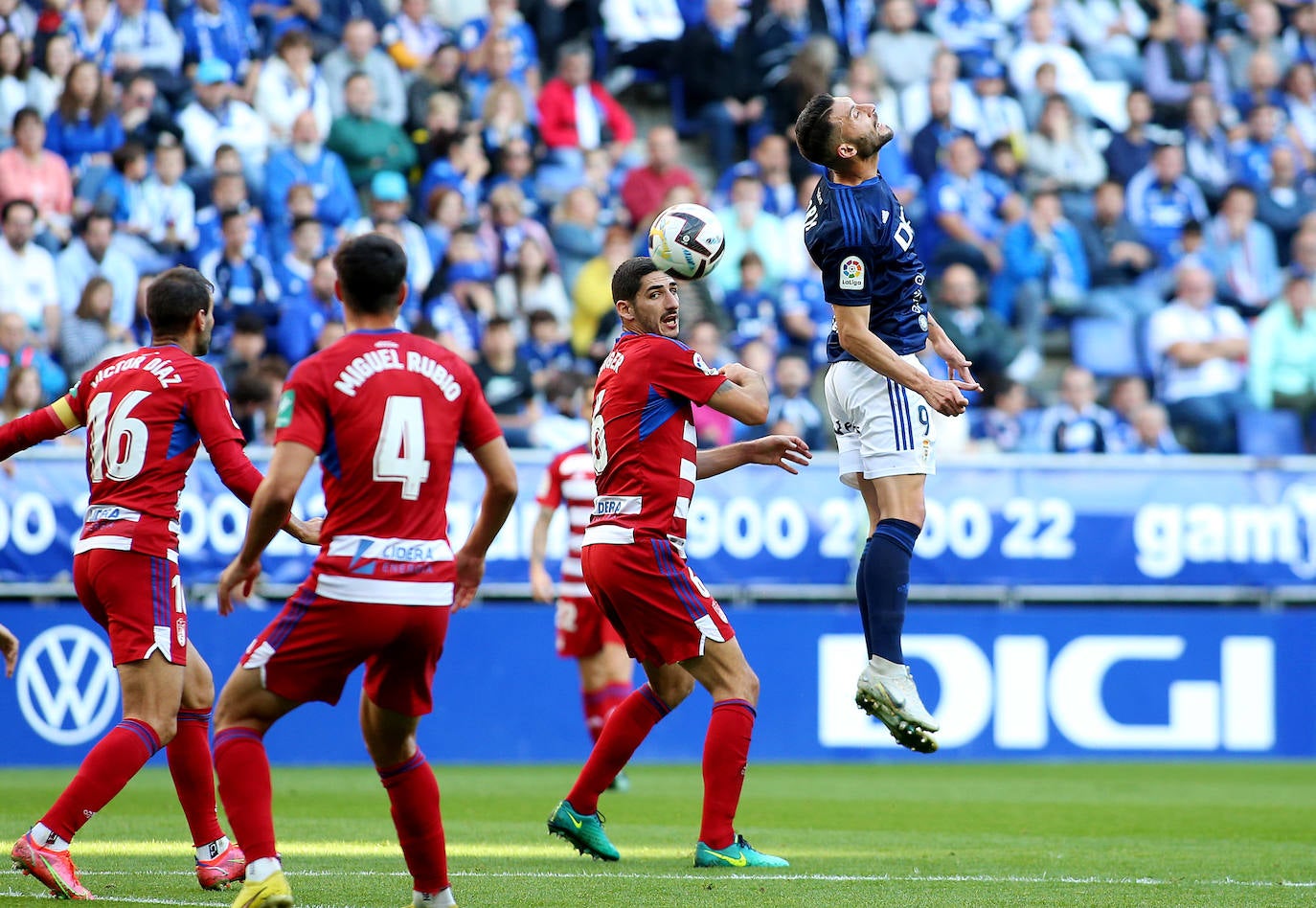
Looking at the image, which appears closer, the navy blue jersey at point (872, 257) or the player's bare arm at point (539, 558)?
the navy blue jersey at point (872, 257)

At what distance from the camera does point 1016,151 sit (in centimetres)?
1859

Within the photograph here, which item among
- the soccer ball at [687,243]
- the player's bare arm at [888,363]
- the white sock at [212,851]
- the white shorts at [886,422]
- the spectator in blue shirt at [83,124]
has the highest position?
the spectator in blue shirt at [83,124]

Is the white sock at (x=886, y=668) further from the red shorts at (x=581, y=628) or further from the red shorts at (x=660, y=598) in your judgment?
the red shorts at (x=581, y=628)

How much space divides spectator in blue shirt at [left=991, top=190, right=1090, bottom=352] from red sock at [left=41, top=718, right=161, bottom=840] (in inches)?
458

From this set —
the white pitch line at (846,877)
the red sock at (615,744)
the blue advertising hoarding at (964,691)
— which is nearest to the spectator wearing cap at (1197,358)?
the blue advertising hoarding at (964,691)

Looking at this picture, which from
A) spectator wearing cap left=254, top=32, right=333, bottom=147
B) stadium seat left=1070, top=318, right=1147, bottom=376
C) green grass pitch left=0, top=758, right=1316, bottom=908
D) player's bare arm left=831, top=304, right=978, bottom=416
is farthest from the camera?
stadium seat left=1070, top=318, right=1147, bottom=376

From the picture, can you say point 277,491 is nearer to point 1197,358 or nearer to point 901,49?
point 1197,358

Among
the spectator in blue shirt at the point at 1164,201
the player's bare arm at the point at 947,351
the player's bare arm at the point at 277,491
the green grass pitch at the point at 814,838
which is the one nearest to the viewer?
the player's bare arm at the point at 277,491

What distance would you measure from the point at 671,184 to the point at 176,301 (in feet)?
35.0

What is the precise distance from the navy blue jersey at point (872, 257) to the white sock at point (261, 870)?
3.28 meters

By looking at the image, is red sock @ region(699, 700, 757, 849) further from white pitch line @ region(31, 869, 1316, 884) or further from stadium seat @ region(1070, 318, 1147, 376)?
stadium seat @ region(1070, 318, 1147, 376)

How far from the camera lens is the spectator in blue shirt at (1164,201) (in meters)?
18.1

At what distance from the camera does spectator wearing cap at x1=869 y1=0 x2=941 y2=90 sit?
18.9m

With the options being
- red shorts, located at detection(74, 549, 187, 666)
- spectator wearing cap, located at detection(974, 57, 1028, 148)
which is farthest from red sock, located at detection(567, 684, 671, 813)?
spectator wearing cap, located at detection(974, 57, 1028, 148)
